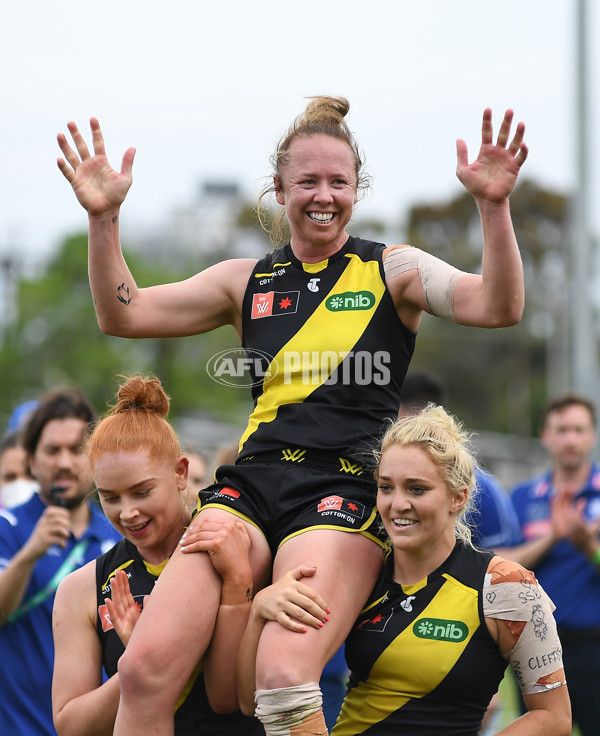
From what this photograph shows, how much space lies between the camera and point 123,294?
371 centimetres

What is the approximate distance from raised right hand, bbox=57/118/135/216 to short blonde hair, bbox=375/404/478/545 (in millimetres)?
1256

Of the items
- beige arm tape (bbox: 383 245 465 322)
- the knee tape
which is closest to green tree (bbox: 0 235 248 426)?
beige arm tape (bbox: 383 245 465 322)

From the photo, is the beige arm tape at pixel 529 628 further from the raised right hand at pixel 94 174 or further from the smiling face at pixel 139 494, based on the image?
the raised right hand at pixel 94 174

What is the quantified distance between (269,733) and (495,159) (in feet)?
6.25

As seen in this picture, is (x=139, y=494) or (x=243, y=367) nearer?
(x=139, y=494)

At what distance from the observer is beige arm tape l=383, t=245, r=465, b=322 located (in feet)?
11.2

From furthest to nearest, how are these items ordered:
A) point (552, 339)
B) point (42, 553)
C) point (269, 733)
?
point (552, 339), point (42, 553), point (269, 733)

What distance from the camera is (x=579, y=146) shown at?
37.8 feet

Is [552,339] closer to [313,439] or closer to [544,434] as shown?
[544,434]

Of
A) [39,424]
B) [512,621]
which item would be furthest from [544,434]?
[512,621]

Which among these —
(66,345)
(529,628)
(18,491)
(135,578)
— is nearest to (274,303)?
(135,578)

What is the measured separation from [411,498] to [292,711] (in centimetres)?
76

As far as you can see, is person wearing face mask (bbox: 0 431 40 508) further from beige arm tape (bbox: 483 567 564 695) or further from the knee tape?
beige arm tape (bbox: 483 567 564 695)

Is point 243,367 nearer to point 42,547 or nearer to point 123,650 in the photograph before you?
point 123,650
